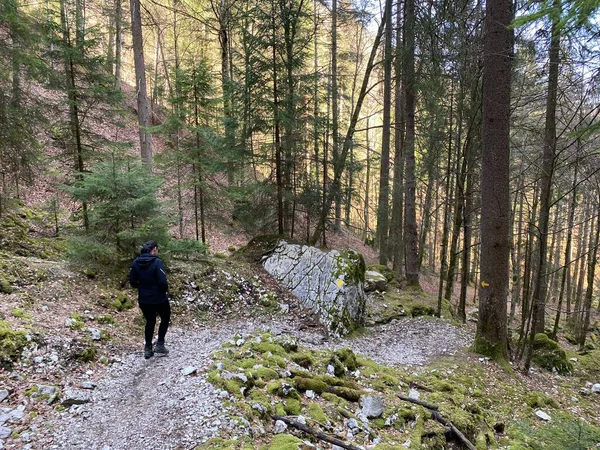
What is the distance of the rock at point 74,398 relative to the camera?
379 centimetres

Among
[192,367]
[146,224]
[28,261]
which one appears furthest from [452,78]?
[28,261]

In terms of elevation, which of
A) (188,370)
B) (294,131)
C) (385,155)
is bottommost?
(188,370)

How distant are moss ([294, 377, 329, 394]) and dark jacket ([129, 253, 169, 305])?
2456 millimetres

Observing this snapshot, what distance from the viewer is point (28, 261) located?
22.0ft

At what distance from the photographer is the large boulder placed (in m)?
8.00

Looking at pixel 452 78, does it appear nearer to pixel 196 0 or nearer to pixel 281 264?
pixel 281 264

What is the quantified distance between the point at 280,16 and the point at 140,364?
8.74 meters

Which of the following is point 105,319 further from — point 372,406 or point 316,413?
point 372,406

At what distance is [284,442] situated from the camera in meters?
3.36

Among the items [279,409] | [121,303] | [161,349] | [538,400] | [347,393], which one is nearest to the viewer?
[279,409]

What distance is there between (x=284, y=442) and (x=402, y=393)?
252 cm

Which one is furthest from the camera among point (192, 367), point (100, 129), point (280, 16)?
point (100, 129)

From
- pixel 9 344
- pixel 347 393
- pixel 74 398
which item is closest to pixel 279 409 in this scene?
pixel 347 393

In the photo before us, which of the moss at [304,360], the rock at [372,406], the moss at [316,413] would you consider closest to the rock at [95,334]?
the moss at [304,360]
